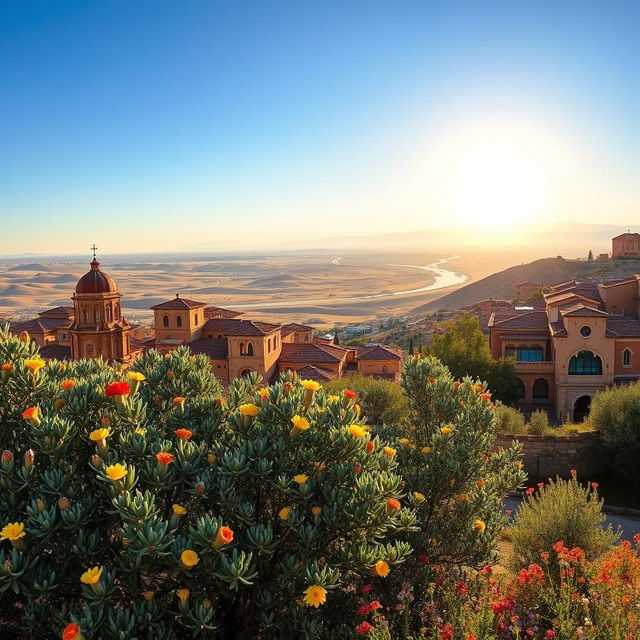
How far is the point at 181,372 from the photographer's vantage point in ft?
29.4

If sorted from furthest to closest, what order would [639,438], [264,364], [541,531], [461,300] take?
[461,300] → [264,364] → [639,438] → [541,531]

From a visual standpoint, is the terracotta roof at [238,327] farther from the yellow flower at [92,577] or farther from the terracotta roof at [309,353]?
the yellow flower at [92,577]

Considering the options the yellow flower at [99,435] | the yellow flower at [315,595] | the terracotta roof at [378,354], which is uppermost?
the yellow flower at [99,435]

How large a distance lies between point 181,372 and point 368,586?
3883mm

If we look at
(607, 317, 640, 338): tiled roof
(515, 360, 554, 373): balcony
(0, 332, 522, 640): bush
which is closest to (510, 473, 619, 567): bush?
(0, 332, 522, 640): bush

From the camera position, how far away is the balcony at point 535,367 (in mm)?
35344

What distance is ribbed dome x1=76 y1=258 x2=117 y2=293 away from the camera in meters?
35.2

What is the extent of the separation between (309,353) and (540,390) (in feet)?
45.7

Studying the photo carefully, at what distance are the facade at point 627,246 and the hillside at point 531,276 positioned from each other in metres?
2.68

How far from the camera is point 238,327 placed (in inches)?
1454

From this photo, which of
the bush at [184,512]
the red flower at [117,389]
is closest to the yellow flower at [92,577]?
the bush at [184,512]

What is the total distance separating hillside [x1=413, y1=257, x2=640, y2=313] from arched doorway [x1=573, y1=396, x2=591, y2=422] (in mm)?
52022

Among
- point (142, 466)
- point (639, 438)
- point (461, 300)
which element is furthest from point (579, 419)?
point (461, 300)

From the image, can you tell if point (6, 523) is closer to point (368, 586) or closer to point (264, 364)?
point (368, 586)
